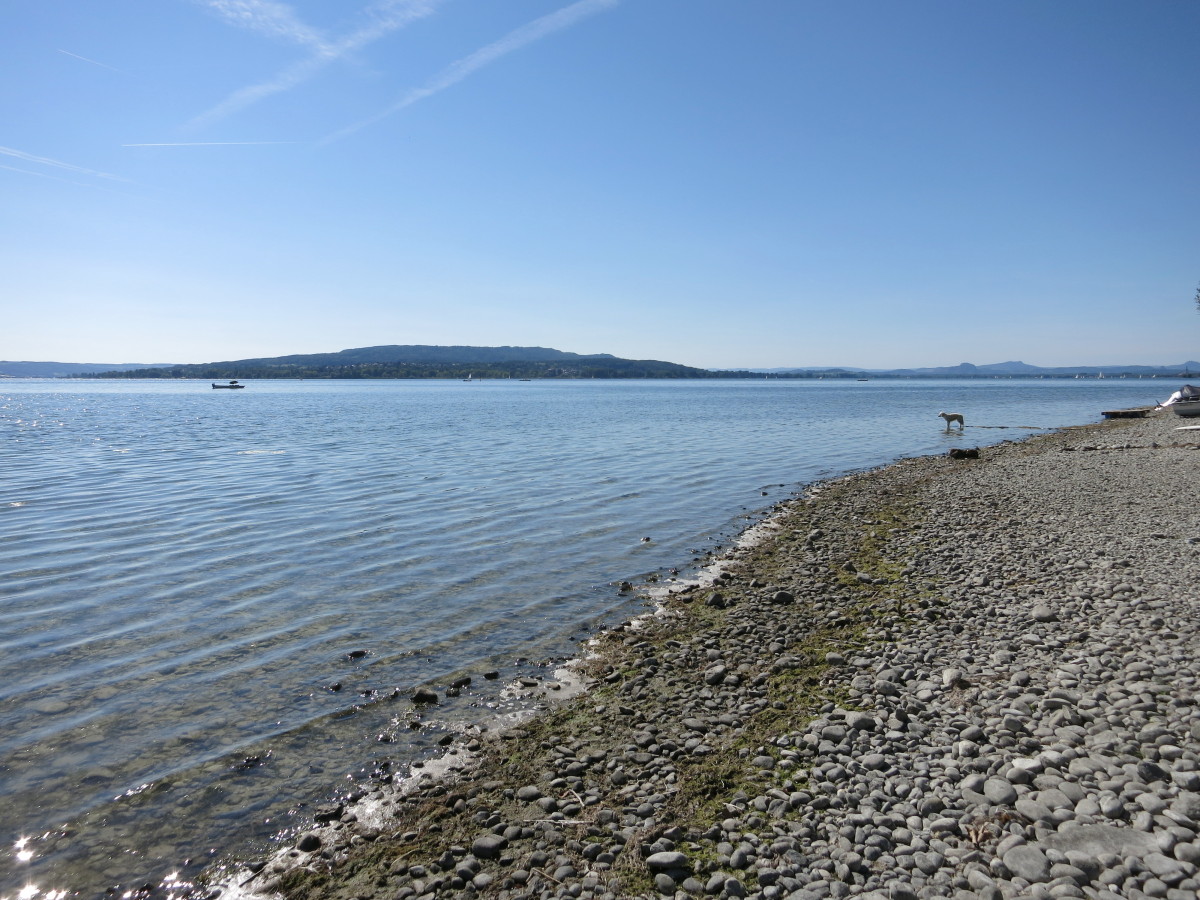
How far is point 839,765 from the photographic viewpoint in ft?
22.3

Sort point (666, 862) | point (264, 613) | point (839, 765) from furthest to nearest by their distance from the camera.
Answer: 1. point (264, 613)
2. point (839, 765)
3. point (666, 862)

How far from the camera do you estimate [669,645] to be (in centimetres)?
1096

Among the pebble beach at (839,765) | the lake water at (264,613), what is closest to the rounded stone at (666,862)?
the pebble beach at (839,765)

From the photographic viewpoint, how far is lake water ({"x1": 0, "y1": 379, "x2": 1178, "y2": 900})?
7230 mm

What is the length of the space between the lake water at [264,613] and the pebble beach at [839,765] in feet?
3.49

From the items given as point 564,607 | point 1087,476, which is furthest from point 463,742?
point 1087,476

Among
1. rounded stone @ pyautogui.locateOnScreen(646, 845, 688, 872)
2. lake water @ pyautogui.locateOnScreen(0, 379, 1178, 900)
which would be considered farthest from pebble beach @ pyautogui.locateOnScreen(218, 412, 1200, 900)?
lake water @ pyautogui.locateOnScreen(0, 379, 1178, 900)

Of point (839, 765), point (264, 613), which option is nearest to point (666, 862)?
point (839, 765)

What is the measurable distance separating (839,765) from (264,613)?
33.9ft

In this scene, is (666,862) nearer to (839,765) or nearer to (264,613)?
(839,765)

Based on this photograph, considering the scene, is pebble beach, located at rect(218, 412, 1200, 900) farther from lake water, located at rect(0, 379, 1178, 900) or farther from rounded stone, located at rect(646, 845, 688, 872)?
lake water, located at rect(0, 379, 1178, 900)

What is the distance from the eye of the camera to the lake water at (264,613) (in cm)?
723

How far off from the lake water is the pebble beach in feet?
3.49

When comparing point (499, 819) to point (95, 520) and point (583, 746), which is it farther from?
point (95, 520)
